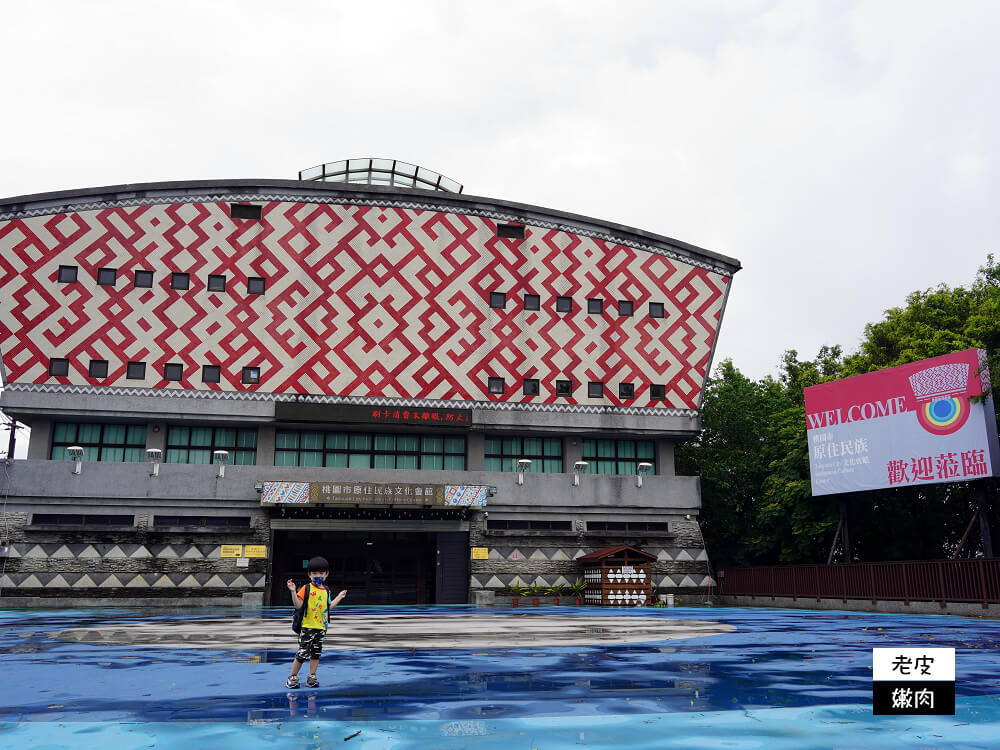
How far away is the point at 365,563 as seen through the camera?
40281mm

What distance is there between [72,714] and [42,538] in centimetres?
3293

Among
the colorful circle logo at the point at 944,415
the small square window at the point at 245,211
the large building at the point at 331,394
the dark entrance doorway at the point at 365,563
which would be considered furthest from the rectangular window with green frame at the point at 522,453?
the colorful circle logo at the point at 944,415

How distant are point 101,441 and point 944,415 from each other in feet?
118

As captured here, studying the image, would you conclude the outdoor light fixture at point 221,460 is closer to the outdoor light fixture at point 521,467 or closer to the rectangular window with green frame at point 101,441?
the rectangular window with green frame at point 101,441

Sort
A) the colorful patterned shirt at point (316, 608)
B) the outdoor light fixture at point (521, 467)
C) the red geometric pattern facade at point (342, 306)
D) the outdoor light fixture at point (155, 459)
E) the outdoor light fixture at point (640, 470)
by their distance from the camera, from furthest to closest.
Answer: the outdoor light fixture at point (640, 470) → the outdoor light fixture at point (521, 467) → the red geometric pattern facade at point (342, 306) → the outdoor light fixture at point (155, 459) → the colorful patterned shirt at point (316, 608)

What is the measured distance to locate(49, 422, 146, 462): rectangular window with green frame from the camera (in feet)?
128

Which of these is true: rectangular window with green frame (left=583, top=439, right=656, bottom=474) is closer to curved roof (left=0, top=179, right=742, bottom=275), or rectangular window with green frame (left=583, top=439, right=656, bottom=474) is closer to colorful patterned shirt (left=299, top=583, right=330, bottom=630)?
curved roof (left=0, top=179, right=742, bottom=275)

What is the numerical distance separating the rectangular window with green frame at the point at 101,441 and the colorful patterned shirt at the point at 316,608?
32.8 m

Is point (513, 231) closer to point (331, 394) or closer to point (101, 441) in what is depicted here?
point (331, 394)

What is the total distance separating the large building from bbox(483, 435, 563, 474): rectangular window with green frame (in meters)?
0.12

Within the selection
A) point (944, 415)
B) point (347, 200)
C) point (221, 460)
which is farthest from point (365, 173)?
point (944, 415)

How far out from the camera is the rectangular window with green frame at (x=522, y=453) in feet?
139

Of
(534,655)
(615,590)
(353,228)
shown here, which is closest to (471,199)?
(353,228)

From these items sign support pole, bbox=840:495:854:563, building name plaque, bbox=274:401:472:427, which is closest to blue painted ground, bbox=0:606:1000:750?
sign support pole, bbox=840:495:854:563
